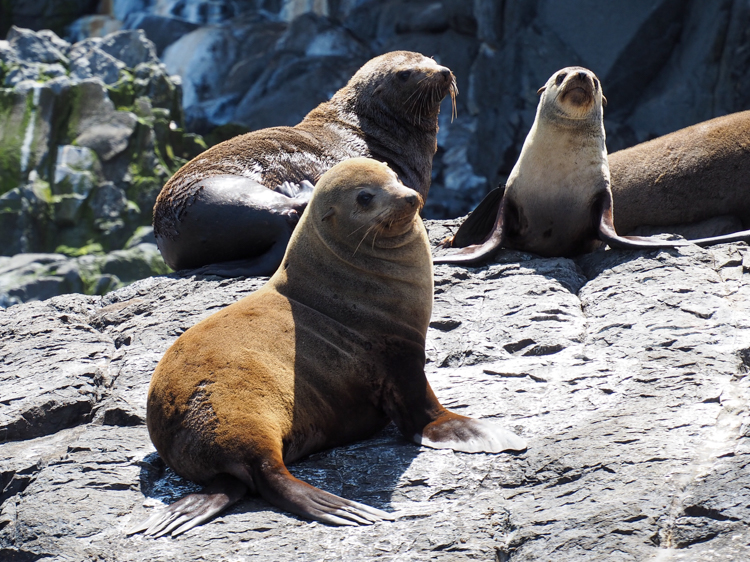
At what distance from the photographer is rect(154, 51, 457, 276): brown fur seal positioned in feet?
19.7

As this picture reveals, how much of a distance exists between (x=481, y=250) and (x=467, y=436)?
262cm

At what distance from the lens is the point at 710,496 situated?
274cm

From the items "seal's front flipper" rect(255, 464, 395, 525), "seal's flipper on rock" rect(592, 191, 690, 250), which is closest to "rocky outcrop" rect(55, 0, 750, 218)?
"seal's flipper on rock" rect(592, 191, 690, 250)

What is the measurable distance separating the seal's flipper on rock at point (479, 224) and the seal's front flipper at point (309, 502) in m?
3.47

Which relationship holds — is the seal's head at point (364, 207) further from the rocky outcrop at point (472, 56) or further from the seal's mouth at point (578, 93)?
the rocky outcrop at point (472, 56)

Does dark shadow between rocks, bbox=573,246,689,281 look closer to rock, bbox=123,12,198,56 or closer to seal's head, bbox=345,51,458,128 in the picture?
seal's head, bbox=345,51,458,128

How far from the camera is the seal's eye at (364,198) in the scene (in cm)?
384

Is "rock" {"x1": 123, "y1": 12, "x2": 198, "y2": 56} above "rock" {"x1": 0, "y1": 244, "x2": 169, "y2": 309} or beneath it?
above

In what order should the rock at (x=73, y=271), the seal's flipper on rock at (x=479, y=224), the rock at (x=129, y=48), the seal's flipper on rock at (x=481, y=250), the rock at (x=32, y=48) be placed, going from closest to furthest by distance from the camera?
1. the seal's flipper on rock at (x=481, y=250)
2. the seal's flipper on rock at (x=479, y=224)
3. the rock at (x=73, y=271)
4. the rock at (x=32, y=48)
5. the rock at (x=129, y=48)

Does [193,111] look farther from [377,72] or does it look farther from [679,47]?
[377,72]

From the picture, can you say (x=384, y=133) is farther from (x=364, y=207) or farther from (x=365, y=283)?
(x=365, y=283)

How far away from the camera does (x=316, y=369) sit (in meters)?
3.62

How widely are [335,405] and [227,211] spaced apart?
270cm

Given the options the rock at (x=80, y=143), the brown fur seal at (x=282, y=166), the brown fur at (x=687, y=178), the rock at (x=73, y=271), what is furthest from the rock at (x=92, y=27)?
the brown fur at (x=687, y=178)
